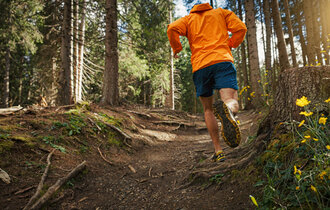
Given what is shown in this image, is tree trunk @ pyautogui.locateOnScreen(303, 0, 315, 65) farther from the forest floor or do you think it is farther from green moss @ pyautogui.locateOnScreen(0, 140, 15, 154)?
green moss @ pyautogui.locateOnScreen(0, 140, 15, 154)

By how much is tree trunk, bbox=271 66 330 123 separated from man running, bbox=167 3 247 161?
629mm

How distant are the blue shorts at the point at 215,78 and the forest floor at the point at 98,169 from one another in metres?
1.06

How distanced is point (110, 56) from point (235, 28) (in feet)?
18.1

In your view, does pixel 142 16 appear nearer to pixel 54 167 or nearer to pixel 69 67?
pixel 69 67

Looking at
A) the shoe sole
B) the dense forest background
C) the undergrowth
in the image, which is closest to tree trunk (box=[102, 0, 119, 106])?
the dense forest background

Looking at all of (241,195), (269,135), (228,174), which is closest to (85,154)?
(228,174)

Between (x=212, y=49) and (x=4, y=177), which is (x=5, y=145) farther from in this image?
(x=212, y=49)

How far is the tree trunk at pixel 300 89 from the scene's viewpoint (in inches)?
91.8

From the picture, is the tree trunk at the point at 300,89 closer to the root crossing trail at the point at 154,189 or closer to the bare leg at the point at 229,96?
the bare leg at the point at 229,96

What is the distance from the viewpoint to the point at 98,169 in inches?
140

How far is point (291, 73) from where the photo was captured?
2.59 meters

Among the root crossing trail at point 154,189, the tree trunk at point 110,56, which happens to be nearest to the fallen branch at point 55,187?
the root crossing trail at point 154,189

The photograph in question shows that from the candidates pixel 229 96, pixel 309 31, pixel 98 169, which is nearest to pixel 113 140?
pixel 98 169

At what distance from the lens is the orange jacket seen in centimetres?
273
